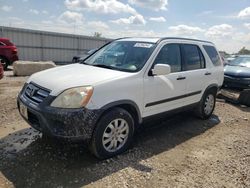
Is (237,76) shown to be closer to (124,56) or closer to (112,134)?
(124,56)

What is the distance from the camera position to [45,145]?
4.14 metres

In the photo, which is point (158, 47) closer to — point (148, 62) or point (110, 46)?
point (148, 62)

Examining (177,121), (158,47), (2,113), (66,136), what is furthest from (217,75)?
(2,113)

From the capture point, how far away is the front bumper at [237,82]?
9.45m

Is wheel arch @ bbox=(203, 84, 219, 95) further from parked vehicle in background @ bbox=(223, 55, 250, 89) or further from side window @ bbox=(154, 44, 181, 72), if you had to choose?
parked vehicle in background @ bbox=(223, 55, 250, 89)

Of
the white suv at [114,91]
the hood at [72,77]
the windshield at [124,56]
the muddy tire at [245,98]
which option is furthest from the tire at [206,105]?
the hood at [72,77]

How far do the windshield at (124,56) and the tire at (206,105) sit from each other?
213 centimetres

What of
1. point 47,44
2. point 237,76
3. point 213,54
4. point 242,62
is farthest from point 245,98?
point 47,44

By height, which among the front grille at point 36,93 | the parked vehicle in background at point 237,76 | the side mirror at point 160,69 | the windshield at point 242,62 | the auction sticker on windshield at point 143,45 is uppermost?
the auction sticker on windshield at point 143,45

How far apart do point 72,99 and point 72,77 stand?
0.49 meters

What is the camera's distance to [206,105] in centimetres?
603

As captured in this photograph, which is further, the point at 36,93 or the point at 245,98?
the point at 245,98

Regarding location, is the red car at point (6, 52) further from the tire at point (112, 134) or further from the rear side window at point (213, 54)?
the tire at point (112, 134)

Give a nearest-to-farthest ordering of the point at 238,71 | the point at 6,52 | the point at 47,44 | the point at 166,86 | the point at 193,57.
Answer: the point at 166,86 → the point at 193,57 → the point at 238,71 → the point at 6,52 → the point at 47,44
